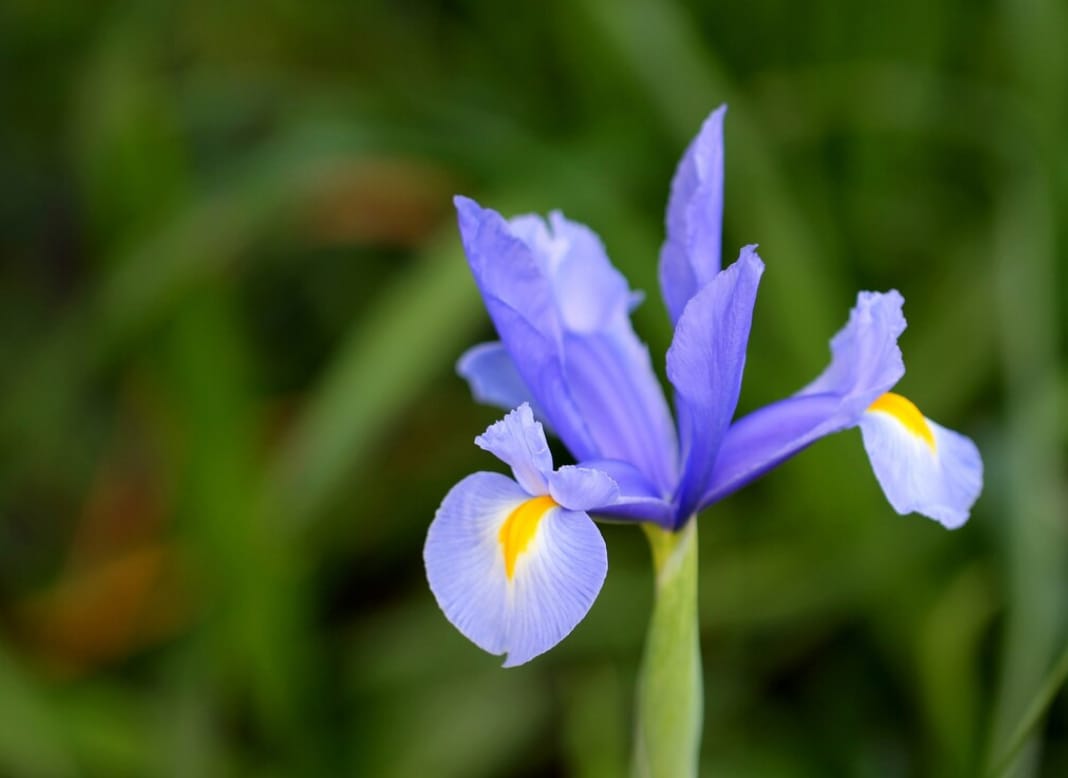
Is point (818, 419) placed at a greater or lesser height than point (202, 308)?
lesser

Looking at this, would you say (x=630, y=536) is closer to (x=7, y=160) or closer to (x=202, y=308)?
(x=202, y=308)

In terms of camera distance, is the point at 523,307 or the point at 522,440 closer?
the point at 522,440

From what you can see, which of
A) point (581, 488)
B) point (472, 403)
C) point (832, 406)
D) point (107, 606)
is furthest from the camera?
point (472, 403)

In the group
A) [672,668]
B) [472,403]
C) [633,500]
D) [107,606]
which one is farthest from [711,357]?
[107,606]

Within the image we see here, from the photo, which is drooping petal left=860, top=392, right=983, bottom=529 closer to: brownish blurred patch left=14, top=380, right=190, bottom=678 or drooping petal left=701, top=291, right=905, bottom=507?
drooping petal left=701, top=291, right=905, bottom=507

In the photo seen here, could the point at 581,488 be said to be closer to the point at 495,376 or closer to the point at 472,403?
the point at 495,376

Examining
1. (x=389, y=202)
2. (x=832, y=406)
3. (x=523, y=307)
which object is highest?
(x=389, y=202)

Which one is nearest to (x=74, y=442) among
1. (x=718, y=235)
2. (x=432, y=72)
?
(x=432, y=72)

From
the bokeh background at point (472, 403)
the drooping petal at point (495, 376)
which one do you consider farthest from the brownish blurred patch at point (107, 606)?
the drooping petal at point (495, 376)
